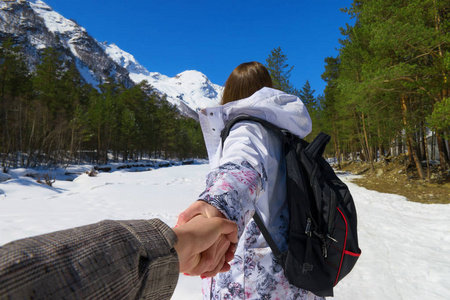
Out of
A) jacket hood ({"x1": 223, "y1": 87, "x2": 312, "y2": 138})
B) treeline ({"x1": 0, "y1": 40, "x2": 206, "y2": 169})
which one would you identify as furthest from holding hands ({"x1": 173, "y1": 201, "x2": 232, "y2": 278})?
treeline ({"x1": 0, "y1": 40, "x2": 206, "y2": 169})

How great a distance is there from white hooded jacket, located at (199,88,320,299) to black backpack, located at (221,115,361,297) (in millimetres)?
46

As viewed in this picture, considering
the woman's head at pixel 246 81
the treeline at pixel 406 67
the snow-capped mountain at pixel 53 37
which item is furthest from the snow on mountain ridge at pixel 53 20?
the woman's head at pixel 246 81

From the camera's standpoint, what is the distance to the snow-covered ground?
10.1ft

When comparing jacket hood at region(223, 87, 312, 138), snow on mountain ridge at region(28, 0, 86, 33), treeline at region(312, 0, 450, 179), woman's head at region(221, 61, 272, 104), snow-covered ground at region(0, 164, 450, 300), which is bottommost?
snow-covered ground at region(0, 164, 450, 300)

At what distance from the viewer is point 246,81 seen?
4.84 ft

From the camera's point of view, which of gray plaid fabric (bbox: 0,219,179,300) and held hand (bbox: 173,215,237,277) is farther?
held hand (bbox: 173,215,237,277)

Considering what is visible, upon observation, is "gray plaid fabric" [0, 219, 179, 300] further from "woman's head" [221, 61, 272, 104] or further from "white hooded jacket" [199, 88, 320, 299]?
"woman's head" [221, 61, 272, 104]

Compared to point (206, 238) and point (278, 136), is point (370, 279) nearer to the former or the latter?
point (278, 136)

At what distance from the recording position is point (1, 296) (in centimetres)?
29

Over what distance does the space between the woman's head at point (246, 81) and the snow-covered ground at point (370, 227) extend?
235 centimetres

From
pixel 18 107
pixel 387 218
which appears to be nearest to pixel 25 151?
pixel 18 107

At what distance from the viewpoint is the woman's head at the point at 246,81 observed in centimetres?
147

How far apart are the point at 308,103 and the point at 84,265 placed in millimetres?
35849

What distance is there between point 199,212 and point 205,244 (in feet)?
0.36
